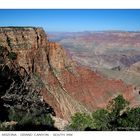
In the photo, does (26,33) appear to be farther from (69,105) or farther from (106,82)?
(106,82)

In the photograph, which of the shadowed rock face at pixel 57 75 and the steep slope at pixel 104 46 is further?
the steep slope at pixel 104 46

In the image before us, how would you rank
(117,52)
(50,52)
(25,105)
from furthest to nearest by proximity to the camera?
(117,52) < (50,52) < (25,105)

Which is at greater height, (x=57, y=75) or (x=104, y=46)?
(x=57, y=75)

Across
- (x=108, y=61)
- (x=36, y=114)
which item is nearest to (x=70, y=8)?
(x=36, y=114)

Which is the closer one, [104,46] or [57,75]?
[57,75]

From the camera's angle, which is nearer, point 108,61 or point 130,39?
point 108,61

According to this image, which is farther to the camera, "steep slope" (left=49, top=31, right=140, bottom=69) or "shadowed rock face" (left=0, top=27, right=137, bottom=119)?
"steep slope" (left=49, top=31, right=140, bottom=69)
